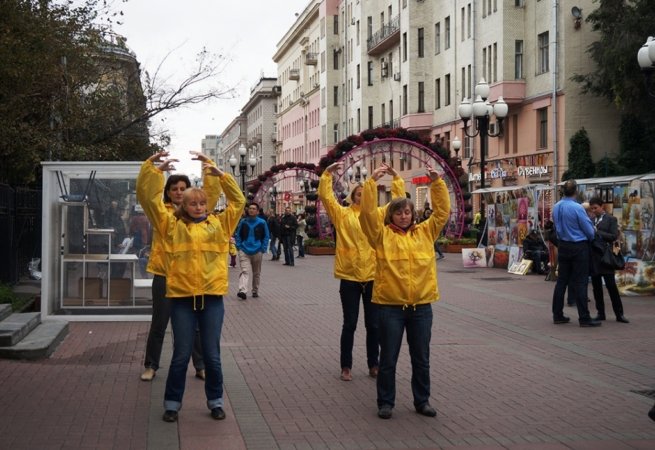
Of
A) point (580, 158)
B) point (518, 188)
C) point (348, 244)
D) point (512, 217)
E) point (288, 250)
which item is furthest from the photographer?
point (580, 158)

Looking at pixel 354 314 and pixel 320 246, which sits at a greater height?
pixel 320 246

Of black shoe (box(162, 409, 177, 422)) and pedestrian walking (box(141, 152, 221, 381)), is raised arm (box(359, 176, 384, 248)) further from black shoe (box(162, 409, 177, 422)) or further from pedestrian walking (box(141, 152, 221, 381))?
black shoe (box(162, 409, 177, 422))

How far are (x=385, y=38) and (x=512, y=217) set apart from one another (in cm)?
3856

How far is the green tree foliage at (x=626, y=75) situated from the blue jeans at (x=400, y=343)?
2763 centimetres

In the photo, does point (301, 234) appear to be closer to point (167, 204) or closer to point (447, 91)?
point (447, 91)

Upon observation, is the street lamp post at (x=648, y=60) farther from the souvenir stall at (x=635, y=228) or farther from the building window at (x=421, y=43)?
the building window at (x=421, y=43)

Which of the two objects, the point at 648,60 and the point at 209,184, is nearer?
the point at 209,184

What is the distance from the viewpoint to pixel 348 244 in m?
9.32

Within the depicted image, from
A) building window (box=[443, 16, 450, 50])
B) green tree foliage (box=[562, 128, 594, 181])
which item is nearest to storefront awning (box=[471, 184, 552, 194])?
green tree foliage (box=[562, 128, 594, 181])

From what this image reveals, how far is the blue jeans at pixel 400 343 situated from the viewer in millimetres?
7645

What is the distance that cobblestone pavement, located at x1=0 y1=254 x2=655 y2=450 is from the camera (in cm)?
699

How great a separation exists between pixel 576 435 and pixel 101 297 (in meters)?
8.63

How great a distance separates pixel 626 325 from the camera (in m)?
13.9

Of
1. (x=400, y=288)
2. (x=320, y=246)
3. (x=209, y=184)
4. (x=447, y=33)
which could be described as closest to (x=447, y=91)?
(x=447, y=33)
